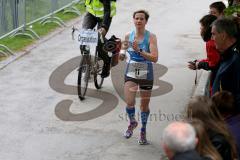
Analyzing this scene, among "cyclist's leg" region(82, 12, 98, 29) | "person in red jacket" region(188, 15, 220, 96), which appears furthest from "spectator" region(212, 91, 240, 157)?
"cyclist's leg" region(82, 12, 98, 29)

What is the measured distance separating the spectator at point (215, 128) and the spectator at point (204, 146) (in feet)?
0.70

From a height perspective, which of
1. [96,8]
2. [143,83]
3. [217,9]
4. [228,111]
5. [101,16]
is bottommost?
[143,83]

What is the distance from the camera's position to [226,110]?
5402 millimetres

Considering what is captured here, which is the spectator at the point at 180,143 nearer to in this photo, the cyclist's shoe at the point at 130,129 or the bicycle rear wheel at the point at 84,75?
the cyclist's shoe at the point at 130,129

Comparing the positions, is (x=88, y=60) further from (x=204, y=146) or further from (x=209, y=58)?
(x=204, y=146)

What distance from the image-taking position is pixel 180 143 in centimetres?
428

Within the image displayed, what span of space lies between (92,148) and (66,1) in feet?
32.3

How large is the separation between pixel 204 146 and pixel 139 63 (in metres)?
3.85

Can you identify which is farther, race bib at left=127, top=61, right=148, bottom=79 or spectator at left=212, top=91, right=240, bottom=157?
race bib at left=127, top=61, right=148, bottom=79

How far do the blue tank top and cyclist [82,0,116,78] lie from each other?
71.7 inches

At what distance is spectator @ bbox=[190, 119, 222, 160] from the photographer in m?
4.52

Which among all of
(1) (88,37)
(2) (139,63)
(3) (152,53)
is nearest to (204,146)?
(3) (152,53)

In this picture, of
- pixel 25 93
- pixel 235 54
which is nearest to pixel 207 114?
pixel 235 54

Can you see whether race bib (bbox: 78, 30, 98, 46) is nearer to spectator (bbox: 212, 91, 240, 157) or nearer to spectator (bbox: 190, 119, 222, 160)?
spectator (bbox: 212, 91, 240, 157)
